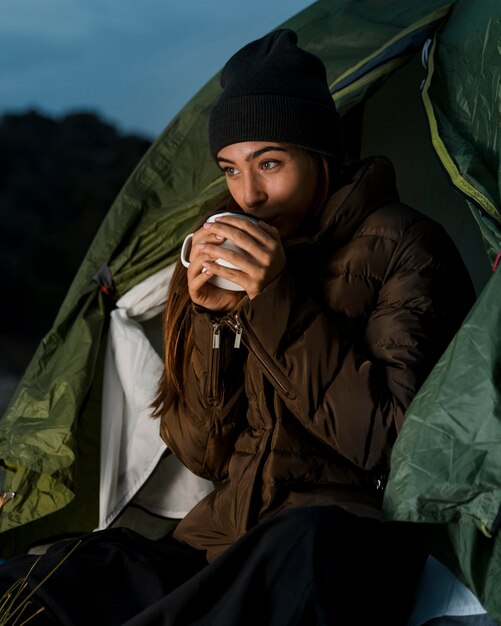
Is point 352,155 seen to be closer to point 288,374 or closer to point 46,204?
point 288,374

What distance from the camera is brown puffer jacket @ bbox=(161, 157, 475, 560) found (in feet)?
4.90

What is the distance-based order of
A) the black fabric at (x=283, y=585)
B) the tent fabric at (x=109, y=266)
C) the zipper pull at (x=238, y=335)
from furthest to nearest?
the tent fabric at (x=109, y=266) → the zipper pull at (x=238, y=335) → the black fabric at (x=283, y=585)

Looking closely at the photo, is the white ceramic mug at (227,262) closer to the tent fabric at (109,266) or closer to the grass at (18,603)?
the grass at (18,603)

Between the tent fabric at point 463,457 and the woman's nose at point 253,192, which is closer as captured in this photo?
the tent fabric at point 463,457

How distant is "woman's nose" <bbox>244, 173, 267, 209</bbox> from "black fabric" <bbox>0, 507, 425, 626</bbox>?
1.85ft

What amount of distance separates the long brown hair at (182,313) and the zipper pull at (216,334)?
0.11 metres

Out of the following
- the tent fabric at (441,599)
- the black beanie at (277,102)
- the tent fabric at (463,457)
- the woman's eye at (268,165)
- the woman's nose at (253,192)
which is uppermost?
the black beanie at (277,102)

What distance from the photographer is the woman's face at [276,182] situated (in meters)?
Answer: 1.70

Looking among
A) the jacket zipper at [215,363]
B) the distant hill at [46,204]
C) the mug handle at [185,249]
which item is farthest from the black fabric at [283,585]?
the distant hill at [46,204]

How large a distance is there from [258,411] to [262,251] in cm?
28

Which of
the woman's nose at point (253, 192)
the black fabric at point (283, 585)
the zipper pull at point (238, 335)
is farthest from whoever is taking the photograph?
the woman's nose at point (253, 192)

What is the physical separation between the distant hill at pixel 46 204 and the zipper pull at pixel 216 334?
619 centimetres

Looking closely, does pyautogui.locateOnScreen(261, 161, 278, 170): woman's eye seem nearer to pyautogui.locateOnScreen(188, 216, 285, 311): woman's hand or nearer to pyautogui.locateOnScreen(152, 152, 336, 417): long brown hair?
pyautogui.locateOnScreen(152, 152, 336, 417): long brown hair

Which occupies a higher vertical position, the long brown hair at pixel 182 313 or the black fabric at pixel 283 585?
the long brown hair at pixel 182 313
